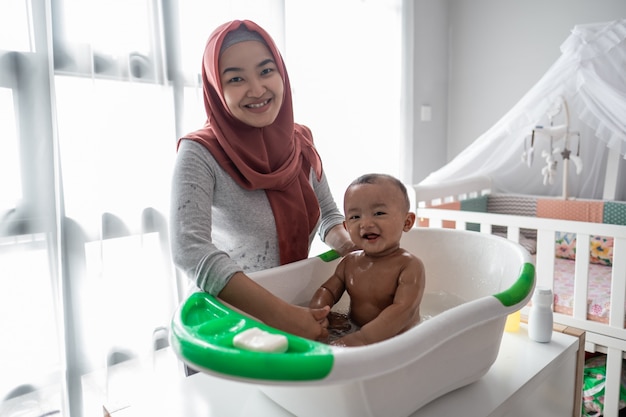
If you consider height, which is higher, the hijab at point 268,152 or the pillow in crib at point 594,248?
the hijab at point 268,152

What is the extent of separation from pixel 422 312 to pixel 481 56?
7.76 feet

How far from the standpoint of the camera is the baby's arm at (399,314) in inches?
28.3

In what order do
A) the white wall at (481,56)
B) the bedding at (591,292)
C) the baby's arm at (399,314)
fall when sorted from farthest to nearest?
the white wall at (481,56), the bedding at (591,292), the baby's arm at (399,314)

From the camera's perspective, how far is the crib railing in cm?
147

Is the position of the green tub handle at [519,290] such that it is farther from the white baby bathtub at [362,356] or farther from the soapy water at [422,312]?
the soapy water at [422,312]

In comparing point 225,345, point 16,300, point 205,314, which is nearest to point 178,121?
point 16,300

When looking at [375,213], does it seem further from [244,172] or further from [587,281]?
[587,281]

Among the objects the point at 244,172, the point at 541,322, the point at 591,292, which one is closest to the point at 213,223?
the point at 244,172

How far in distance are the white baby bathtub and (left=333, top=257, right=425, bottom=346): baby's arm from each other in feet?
0.41

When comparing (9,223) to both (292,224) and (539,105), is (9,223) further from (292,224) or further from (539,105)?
(539,105)

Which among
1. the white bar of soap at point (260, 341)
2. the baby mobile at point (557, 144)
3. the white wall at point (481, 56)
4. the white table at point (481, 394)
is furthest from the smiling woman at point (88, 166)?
the white wall at point (481, 56)

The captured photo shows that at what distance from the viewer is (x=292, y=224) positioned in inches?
38.2

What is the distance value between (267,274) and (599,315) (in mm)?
1314

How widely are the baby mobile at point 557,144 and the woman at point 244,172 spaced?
5.27 ft
